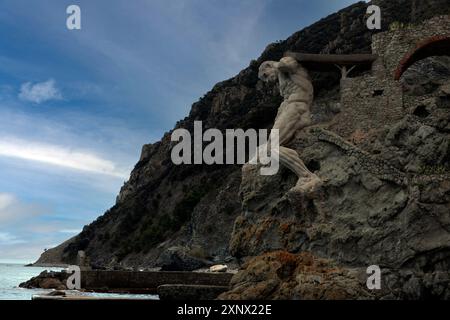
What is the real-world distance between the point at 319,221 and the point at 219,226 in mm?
50256

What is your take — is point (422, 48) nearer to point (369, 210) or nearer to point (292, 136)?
point (292, 136)

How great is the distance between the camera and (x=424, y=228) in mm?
17828

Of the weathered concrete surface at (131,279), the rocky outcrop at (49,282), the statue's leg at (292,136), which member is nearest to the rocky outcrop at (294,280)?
the statue's leg at (292,136)

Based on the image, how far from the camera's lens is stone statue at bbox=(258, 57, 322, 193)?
19.7 metres

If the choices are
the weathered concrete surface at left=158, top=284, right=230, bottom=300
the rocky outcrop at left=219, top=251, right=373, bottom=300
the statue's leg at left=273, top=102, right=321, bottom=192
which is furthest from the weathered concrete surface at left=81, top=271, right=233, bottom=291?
the statue's leg at left=273, top=102, right=321, bottom=192

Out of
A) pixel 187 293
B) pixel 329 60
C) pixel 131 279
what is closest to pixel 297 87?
pixel 329 60

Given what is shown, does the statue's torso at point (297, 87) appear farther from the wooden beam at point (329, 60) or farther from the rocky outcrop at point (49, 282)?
the rocky outcrop at point (49, 282)

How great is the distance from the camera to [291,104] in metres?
21.1

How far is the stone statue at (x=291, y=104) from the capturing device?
19.7 m

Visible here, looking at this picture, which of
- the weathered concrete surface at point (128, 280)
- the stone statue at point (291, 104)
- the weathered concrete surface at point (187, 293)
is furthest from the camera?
the weathered concrete surface at point (128, 280)

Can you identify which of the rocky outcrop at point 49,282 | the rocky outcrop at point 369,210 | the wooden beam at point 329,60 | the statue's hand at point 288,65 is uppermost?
the wooden beam at point 329,60
